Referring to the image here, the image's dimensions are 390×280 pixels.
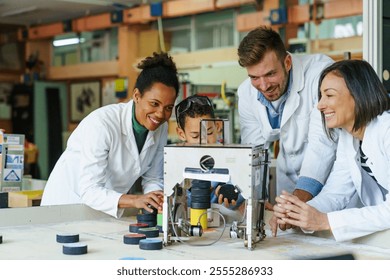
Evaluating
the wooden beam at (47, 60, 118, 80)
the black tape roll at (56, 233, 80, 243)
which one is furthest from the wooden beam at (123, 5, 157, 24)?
the black tape roll at (56, 233, 80, 243)

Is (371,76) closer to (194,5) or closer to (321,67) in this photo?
(321,67)

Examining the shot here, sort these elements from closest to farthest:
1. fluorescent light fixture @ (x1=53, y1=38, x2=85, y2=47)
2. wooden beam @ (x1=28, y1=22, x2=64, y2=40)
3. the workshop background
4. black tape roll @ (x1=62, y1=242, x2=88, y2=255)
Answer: black tape roll @ (x1=62, y1=242, x2=88, y2=255) < the workshop background < wooden beam @ (x1=28, y1=22, x2=64, y2=40) < fluorescent light fixture @ (x1=53, y1=38, x2=85, y2=47)

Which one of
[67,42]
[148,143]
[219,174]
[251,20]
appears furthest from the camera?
[67,42]

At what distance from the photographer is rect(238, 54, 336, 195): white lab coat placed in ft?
7.62

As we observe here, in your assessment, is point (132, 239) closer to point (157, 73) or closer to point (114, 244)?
point (114, 244)

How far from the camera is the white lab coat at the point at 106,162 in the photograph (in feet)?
7.34

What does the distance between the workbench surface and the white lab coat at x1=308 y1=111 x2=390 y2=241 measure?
2.5 inches

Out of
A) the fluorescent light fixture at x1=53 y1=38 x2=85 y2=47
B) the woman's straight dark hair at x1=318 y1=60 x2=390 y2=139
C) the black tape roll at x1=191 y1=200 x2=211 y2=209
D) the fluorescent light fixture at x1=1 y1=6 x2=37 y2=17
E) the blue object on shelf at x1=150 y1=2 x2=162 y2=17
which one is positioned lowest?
the black tape roll at x1=191 y1=200 x2=211 y2=209

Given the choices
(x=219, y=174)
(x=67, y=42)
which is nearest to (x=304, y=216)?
(x=219, y=174)

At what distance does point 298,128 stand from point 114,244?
109cm

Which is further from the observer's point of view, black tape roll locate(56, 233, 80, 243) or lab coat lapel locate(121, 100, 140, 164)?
lab coat lapel locate(121, 100, 140, 164)

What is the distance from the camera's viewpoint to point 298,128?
8.39 feet

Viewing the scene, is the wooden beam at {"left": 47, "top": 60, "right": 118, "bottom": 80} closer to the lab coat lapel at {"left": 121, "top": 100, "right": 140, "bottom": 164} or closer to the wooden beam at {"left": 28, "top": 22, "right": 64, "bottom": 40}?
the wooden beam at {"left": 28, "top": 22, "right": 64, "bottom": 40}
